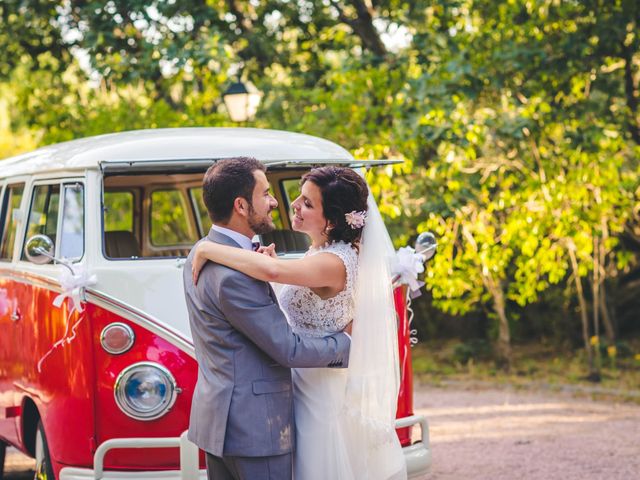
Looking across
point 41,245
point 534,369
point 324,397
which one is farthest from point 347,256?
point 534,369

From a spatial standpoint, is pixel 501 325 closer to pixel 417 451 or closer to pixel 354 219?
pixel 417 451

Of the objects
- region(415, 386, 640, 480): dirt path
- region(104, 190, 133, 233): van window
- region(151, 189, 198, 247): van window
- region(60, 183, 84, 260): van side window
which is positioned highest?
region(151, 189, 198, 247): van window

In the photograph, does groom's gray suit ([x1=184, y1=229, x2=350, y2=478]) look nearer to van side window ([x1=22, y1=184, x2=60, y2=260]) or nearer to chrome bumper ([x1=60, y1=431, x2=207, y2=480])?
chrome bumper ([x1=60, y1=431, x2=207, y2=480])

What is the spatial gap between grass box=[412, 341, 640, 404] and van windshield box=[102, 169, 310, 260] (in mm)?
5642

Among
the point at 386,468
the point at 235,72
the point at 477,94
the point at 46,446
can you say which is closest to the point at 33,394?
the point at 46,446

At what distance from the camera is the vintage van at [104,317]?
5.30 meters

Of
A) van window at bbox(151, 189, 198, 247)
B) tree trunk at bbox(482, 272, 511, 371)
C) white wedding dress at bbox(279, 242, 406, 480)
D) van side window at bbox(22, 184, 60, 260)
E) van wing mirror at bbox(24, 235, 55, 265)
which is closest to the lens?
white wedding dress at bbox(279, 242, 406, 480)

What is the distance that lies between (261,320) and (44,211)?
9.46 ft

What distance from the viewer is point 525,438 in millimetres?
9414

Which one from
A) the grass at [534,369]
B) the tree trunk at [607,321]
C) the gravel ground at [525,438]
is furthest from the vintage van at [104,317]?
the tree trunk at [607,321]

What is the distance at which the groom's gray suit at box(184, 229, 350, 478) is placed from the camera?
147 inches

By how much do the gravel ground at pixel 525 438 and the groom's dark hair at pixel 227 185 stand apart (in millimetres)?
4402

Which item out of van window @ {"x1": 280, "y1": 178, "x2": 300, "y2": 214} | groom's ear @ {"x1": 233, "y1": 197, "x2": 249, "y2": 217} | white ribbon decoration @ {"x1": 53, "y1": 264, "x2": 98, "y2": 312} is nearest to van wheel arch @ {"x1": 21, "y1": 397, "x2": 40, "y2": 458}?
white ribbon decoration @ {"x1": 53, "y1": 264, "x2": 98, "y2": 312}

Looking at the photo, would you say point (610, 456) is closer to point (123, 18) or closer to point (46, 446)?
point (46, 446)
